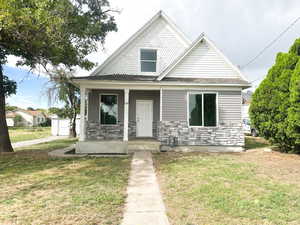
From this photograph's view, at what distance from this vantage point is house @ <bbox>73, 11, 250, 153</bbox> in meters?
9.32

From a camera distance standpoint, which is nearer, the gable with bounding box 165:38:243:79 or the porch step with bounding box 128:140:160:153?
the porch step with bounding box 128:140:160:153

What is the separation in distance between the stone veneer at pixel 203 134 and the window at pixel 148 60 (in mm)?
3753

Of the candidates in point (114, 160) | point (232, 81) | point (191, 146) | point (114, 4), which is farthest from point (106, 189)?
point (114, 4)

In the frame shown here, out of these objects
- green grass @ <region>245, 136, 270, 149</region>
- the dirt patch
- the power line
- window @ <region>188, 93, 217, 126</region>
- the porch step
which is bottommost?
the dirt patch

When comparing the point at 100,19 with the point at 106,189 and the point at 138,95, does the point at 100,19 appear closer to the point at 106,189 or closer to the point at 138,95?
the point at 138,95

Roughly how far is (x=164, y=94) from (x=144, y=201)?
6379 mm

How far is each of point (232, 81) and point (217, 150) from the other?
11.8ft

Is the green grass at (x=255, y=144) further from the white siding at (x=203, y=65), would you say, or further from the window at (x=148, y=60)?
the window at (x=148, y=60)

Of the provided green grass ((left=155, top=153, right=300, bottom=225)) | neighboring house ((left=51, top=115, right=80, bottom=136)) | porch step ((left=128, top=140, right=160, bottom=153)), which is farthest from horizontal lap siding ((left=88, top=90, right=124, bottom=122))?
neighboring house ((left=51, top=115, right=80, bottom=136))

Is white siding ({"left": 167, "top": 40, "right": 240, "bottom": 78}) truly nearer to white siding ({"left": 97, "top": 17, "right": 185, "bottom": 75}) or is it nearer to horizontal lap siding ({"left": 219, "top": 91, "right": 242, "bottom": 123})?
horizontal lap siding ({"left": 219, "top": 91, "right": 242, "bottom": 123})

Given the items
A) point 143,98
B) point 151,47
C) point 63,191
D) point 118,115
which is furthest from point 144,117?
point 63,191

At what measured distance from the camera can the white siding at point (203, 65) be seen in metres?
9.96

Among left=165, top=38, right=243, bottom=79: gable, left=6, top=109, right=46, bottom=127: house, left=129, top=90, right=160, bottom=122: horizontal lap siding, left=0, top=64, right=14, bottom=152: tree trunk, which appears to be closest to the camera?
left=0, top=64, right=14, bottom=152: tree trunk

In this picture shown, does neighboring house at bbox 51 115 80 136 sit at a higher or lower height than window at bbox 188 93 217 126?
lower
